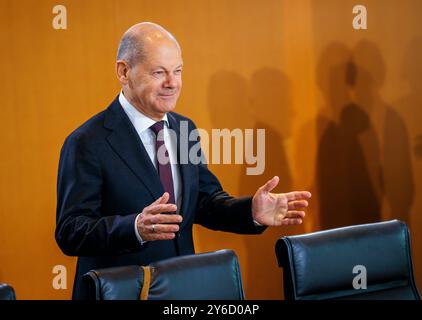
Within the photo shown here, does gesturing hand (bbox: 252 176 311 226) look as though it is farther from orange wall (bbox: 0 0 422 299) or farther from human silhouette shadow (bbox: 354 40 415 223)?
human silhouette shadow (bbox: 354 40 415 223)

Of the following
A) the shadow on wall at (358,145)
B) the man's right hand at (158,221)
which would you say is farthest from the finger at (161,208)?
the shadow on wall at (358,145)

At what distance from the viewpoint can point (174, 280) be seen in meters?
2.22

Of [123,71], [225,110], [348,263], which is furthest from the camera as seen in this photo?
[225,110]

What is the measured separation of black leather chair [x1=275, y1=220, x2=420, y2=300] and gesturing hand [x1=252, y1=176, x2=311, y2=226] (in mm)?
183

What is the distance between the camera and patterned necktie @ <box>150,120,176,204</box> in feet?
9.43

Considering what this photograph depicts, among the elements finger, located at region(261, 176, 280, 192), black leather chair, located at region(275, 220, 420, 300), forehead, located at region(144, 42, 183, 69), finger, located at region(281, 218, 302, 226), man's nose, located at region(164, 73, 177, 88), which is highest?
forehead, located at region(144, 42, 183, 69)

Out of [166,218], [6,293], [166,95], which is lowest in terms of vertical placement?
[6,293]

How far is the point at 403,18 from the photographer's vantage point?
468 cm

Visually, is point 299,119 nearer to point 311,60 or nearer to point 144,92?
point 311,60

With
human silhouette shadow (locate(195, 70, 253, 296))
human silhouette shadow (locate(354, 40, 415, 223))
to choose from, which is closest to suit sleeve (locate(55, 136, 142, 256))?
human silhouette shadow (locate(195, 70, 253, 296))

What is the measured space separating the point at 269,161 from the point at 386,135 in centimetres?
79

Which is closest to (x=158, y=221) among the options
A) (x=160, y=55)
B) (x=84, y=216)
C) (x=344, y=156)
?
(x=84, y=216)

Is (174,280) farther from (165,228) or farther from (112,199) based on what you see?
(112,199)
